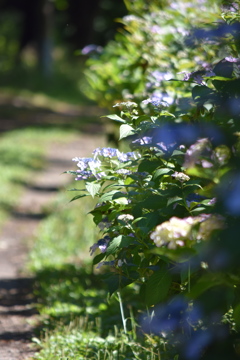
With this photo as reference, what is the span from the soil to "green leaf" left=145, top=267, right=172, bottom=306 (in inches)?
45.4

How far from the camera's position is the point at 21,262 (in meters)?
5.74

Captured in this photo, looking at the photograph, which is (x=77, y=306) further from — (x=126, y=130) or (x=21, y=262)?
(x=126, y=130)

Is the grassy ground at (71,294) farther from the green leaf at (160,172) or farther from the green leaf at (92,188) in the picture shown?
the green leaf at (160,172)

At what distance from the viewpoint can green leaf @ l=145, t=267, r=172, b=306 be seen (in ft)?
8.86

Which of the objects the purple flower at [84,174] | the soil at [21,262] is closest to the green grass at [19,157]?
the soil at [21,262]

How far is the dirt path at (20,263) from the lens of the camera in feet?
12.5

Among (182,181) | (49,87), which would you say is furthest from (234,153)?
(49,87)

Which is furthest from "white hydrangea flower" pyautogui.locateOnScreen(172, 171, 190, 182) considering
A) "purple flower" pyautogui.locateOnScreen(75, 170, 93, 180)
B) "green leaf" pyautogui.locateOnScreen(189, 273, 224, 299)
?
"green leaf" pyautogui.locateOnScreen(189, 273, 224, 299)

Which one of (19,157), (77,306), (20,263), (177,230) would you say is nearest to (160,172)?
(177,230)

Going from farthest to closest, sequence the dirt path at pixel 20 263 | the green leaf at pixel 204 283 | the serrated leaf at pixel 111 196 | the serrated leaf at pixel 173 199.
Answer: the dirt path at pixel 20 263, the serrated leaf at pixel 111 196, the serrated leaf at pixel 173 199, the green leaf at pixel 204 283

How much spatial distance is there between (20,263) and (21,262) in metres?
0.03

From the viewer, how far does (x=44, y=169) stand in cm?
1073

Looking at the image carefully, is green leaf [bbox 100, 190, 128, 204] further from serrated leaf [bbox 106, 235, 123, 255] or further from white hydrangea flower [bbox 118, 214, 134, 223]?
serrated leaf [bbox 106, 235, 123, 255]

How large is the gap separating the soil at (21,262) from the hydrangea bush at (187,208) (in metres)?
0.84
